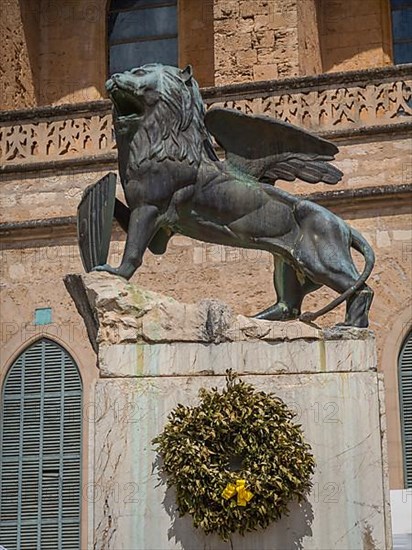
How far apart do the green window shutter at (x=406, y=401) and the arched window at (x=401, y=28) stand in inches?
241

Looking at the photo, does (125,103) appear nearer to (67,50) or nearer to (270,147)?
(270,147)

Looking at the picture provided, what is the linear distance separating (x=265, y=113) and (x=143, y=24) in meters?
4.91

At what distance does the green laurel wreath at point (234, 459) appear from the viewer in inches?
275

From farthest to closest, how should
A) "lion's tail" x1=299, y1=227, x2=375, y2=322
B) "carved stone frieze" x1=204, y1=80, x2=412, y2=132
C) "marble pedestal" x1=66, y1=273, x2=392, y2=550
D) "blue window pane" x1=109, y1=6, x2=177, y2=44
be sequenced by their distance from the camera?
"blue window pane" x1=109, y1=6, x2=177, y2=44 < "carved stone frieze" x1=204, y1=80, x2=412, y2=132 < "lion's tail" x1=299, y1=227, x2=375, y2=322 < "marble pedestal" x1=66, y1=273, x2=392, y2=550

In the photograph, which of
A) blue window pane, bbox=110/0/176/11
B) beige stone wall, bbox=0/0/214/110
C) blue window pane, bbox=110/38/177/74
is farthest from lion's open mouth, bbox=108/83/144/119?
blue window pane, bbox=110/0/176/11

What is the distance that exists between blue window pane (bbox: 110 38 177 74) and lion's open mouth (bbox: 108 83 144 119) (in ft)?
36.8

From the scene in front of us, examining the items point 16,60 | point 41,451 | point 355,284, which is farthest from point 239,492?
point 16,60

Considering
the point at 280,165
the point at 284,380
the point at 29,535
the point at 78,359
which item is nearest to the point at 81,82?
the point at 78,359

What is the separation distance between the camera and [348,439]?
285 inches

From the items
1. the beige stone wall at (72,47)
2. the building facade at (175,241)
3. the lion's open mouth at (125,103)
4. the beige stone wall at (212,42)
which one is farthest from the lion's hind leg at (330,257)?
the beige stone wall at (72,47)

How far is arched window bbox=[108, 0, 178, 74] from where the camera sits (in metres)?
19.2

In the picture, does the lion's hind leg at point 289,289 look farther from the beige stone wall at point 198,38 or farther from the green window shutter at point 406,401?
the beige stone wall at point 198,38

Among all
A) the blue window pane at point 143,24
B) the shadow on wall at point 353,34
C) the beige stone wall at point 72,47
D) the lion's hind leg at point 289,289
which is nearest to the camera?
the lion's hind leg at point 289,289

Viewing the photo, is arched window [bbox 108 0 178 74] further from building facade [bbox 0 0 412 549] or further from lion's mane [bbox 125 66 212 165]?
lion's mane [bbox 125 66 212 165]
